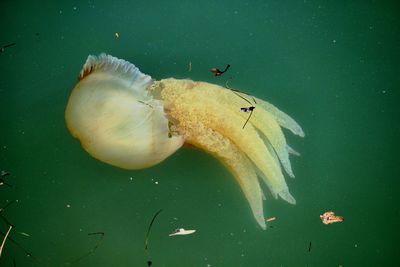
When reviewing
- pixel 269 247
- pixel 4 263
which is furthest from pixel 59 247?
pixel 269 247

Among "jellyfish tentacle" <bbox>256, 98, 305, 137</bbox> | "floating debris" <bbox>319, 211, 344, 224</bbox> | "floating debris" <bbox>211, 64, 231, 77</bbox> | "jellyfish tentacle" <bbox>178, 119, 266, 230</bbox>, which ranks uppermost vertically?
"floating debris" <bbox>211, 64, 231, 77</bbox>

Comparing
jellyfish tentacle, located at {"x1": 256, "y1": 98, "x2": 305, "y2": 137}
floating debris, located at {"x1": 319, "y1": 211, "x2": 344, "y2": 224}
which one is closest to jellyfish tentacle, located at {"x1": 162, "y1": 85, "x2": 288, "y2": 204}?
jellyfish tentacle, located at {"x1": 256, "y1": 98, "x2": 305, "y2": 137}

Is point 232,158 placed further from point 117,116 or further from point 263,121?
point 117,116

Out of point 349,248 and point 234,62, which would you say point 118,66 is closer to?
point 234,62

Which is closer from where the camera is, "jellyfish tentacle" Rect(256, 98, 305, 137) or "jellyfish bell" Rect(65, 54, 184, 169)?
"jellyfish bell" Rect(65, 54, 184, 169)

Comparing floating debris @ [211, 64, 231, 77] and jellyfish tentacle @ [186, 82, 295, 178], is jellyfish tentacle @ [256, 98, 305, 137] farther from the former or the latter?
floating debris @ [211, 64, 231, 77]

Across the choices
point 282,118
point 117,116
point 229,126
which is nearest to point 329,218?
point 282,118
